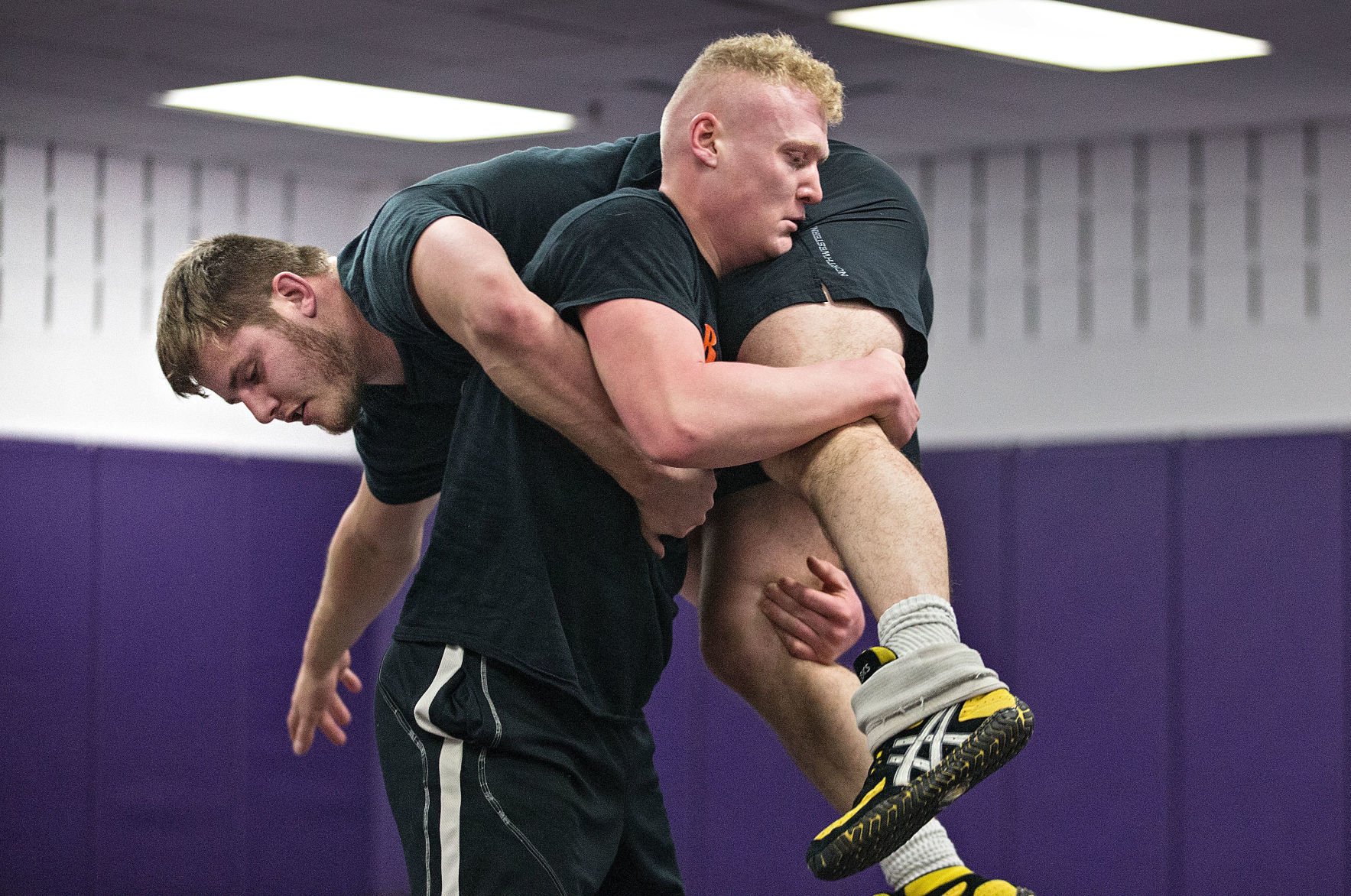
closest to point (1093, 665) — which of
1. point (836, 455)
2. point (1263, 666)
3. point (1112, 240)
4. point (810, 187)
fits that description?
point (1263, 666)

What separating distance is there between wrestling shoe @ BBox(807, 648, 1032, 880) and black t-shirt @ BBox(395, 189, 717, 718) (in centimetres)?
61

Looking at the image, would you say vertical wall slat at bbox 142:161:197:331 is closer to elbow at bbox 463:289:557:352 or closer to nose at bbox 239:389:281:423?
nose at bbox 239:389:281:423

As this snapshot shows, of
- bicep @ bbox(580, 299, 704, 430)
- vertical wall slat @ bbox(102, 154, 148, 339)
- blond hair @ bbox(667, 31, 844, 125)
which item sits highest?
vertical wall slat @ bbox(102, 154, 148, 339)

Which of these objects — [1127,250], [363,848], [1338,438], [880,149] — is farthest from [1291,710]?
[363,848]

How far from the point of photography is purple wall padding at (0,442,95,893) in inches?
300

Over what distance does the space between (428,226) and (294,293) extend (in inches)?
16.9

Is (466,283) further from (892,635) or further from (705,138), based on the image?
(892,635)

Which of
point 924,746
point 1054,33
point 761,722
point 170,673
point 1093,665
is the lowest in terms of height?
point 761,722

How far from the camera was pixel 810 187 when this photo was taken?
253 centimetres

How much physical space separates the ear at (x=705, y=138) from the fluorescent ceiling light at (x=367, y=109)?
4785 millimetres

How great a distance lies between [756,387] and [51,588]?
6147 millimetres

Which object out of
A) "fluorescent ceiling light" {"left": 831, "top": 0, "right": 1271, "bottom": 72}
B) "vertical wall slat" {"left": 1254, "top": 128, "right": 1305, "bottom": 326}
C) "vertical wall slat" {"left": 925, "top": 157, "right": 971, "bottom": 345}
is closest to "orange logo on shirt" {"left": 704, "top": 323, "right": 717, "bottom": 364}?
"fluorescent ceiling light" {"left": 831, "top": 0, "right": 1271, "bottom": 72}

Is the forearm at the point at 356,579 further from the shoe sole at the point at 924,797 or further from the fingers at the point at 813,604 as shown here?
the shoe sole at the point at 924,797

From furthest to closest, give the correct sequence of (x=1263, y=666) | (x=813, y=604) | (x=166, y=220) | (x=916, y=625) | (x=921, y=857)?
(x=166, y=220)
(x=1263, y=666)
(x=813, y=604)
(x=921, y=857)
(x=916, y=625)
